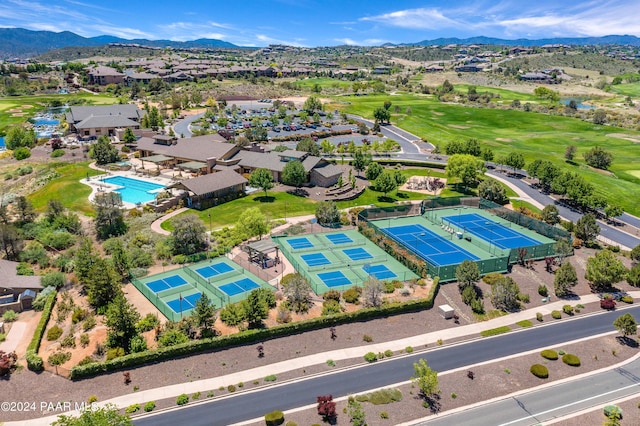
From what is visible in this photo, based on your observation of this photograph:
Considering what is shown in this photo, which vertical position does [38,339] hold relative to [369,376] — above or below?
above

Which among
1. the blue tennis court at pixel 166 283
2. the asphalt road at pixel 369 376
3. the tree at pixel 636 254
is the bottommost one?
the asphalt road at pixel 369 376

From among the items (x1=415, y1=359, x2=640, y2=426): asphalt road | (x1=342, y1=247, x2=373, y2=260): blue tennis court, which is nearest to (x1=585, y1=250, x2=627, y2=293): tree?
(x1=415, y1=359, x2=640, y2=426): asphalt road

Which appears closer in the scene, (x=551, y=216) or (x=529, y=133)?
(x=551, y=216)

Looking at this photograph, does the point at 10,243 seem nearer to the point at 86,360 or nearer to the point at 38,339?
the point at 38,339

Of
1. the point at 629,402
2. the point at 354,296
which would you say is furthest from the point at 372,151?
the point at 629,402

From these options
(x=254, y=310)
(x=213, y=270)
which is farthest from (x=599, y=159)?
(x=254, y=310)

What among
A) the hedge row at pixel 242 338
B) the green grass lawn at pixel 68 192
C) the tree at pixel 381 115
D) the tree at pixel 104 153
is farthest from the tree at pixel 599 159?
the tree at pixel 104 153

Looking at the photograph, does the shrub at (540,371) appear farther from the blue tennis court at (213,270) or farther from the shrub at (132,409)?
the blue tennis court at (213,270)
